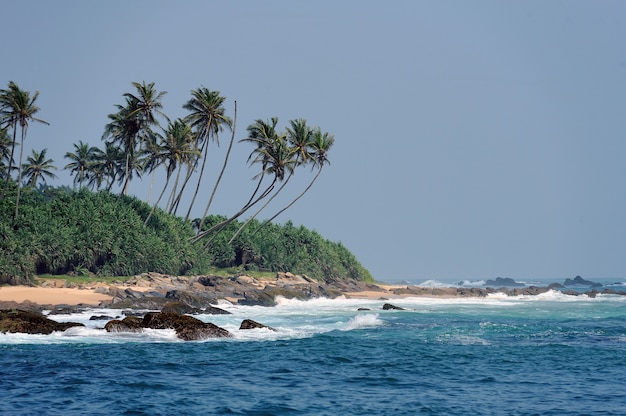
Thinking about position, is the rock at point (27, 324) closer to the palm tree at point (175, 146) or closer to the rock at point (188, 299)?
the rock at point (188, 299)

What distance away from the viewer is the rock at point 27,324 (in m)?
29.9

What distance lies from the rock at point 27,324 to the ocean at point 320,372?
757mm

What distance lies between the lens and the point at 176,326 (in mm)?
31344

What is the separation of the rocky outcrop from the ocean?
656 mm

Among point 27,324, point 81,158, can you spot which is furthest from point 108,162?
point 27,324

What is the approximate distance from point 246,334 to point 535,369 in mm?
12969

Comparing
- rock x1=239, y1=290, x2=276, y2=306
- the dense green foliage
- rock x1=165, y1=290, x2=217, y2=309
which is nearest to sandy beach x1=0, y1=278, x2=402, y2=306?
the dense green foliage

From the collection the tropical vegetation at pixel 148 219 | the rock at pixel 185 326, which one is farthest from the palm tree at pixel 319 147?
the rock at pixel 185 326

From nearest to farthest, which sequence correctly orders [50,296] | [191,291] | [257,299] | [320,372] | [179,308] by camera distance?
1. [320,372]
2. [179,308]
3. [50,296]
4. [257,299]
5. [191,291]

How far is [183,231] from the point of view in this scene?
Result: 7388 centimetres

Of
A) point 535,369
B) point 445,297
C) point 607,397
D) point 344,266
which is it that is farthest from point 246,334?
point 344,266

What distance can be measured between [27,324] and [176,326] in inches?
233

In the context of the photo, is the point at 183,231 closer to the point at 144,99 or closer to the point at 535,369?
the point at 144,99

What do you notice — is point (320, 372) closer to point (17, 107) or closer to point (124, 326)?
point (124, 326)
